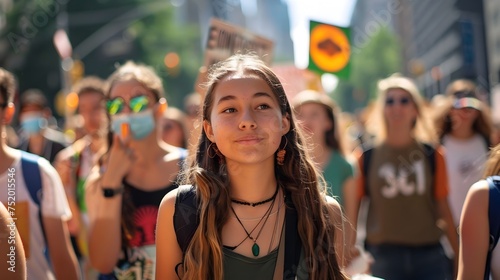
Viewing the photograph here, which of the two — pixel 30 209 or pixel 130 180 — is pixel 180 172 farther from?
pixel 30 209

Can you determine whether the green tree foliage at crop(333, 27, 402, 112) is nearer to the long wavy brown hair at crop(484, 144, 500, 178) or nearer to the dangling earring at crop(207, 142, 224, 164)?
the long wavy brown hair at crop(484, 144, 500, 178)

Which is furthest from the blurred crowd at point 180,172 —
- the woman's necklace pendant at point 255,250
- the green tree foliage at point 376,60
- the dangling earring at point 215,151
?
the green tree foliage at point 376,60

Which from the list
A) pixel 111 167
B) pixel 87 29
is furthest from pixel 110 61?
pixel 111 167

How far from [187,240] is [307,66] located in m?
4.71

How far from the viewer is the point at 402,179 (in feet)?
19.3

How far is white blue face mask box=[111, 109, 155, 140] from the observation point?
4461mm

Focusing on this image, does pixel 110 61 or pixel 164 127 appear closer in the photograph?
pixel 164 127

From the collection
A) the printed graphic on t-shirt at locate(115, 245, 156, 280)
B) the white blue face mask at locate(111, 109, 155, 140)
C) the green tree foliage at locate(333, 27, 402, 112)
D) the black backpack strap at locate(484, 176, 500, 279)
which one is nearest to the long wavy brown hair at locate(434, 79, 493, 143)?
the white blue face mask at locate(111, 109, 155, 140)

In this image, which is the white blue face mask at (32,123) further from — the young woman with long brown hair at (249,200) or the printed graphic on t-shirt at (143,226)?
the young woman with long brown hair at (249,200)

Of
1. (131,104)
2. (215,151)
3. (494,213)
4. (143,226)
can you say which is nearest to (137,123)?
(131,104)

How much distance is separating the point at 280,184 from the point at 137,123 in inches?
64.6

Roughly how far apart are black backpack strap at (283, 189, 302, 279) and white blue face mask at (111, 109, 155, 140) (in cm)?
173

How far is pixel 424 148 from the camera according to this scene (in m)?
5.91

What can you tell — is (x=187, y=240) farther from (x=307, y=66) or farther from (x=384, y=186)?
(x=307, y=66)
